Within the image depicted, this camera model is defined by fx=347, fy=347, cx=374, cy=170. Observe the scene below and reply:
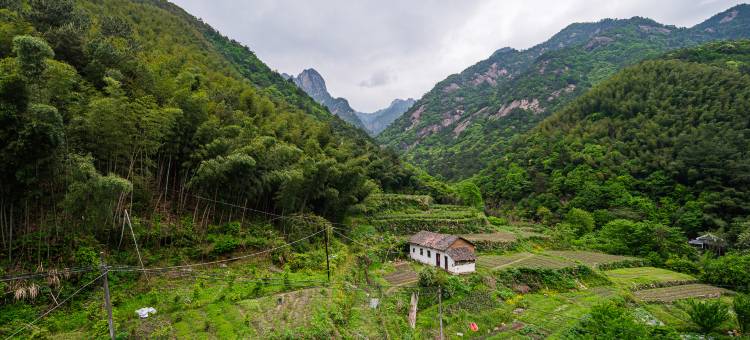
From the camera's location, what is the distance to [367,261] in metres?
19.3

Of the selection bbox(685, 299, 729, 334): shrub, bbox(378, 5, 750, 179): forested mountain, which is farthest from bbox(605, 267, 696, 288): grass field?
bbox(378, 5, 750, 179): forested mountain

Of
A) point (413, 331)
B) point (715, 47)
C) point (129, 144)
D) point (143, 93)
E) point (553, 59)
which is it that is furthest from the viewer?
point (553, 59)

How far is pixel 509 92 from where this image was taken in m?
103

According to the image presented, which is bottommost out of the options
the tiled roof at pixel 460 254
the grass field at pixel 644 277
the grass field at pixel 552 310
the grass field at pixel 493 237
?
the grass field at pixel 644 277

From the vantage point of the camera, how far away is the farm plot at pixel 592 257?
24.2 meters

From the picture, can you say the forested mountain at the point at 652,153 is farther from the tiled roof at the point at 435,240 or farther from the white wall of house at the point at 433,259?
the white wall of house at the point at 433,259

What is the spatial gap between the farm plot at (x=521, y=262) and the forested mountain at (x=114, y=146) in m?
8.90

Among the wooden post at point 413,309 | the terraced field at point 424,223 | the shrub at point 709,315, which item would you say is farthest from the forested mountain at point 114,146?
the shrub at point 709,315

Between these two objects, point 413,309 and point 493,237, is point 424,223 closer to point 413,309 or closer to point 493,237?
point 493,237

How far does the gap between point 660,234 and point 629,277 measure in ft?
31.4

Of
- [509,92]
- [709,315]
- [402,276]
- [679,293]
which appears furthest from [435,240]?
[509,92]

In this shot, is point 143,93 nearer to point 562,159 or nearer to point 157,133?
point 157,133

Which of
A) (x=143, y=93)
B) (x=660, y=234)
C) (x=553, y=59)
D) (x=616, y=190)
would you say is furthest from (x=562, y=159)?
(x=553, y=59)

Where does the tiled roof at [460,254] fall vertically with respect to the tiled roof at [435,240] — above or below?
below
